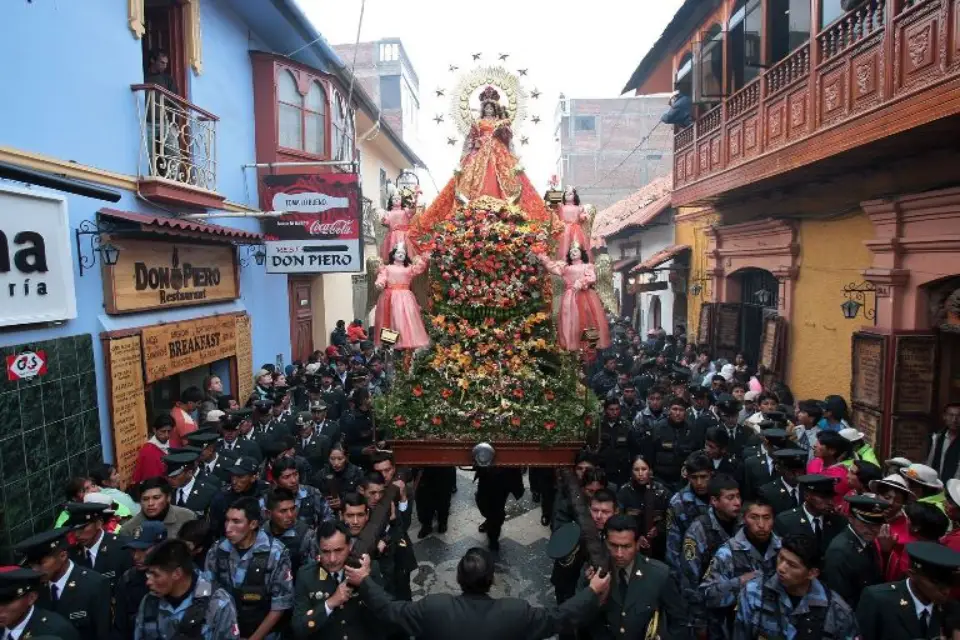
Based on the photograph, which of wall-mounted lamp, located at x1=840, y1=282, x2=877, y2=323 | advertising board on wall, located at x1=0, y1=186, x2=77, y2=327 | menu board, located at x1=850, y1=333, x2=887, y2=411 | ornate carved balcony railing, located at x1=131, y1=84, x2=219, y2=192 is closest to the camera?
advertising board on wall, located at x1=0, y1=186, x2=77, y2=327

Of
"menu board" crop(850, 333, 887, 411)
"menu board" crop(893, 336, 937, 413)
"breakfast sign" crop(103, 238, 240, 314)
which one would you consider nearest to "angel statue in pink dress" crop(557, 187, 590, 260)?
"menu board" crop(850, 333, 887, 411)

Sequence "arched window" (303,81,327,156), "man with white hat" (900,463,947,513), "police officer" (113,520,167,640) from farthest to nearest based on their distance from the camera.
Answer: "arched window" (303,81,327,156)
"man with white hat" (900,463,947,513)
"police officer" (113,520,167,640)

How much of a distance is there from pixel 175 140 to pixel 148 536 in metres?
5.97

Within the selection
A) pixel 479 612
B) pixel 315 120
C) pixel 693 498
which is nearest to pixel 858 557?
pixel 693 498

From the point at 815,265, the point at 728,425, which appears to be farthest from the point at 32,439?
the point at 815,265

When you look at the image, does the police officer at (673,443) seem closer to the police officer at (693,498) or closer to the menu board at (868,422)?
the police officer at (693,498)

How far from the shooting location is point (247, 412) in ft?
22.3

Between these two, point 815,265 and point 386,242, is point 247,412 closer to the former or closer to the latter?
point 386,242

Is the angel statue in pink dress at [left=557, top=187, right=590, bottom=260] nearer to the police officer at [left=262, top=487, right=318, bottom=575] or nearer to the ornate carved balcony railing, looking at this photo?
the police officer at [left=262, top=487, right=318, bottom=575]

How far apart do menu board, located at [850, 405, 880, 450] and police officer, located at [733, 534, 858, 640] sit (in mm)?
5008

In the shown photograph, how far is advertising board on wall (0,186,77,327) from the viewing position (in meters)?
5.50

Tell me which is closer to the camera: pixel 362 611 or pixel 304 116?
pixel 362 611

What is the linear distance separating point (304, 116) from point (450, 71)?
4.90 m

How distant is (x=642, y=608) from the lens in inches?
145
